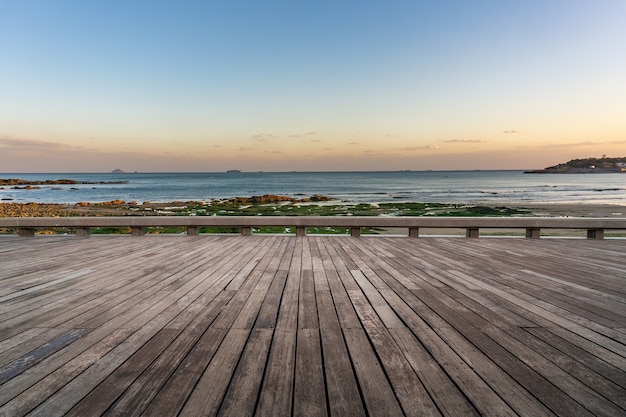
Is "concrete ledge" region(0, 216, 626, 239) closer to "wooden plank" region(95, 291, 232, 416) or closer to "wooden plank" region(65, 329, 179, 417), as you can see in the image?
"wooden plank" region(95, 291, 232, 416)

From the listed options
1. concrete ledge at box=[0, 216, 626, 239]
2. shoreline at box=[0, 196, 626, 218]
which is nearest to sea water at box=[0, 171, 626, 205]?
shoreline at box=[0, 196, 626, 218]

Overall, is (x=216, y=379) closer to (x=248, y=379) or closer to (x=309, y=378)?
(x=248, y=379)

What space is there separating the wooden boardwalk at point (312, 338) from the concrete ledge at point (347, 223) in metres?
1.86

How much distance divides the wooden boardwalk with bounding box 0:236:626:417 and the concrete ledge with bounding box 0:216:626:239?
6.12ft

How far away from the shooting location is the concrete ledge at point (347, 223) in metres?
6.21

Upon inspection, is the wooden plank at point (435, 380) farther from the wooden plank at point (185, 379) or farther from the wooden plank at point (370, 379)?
the wooden plank at point (185, 379)

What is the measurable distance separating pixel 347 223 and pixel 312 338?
14.4 ft

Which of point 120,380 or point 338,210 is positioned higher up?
point 120,380

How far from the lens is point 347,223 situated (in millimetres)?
6453

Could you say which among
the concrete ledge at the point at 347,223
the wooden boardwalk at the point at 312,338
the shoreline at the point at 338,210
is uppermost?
the concrete ledge at the point at 347,223

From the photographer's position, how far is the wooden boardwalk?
1.49m

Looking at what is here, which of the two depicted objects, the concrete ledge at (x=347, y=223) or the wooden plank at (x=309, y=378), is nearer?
the wooden plank at (x=309, y=378)

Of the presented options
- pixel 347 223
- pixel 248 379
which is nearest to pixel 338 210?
pixel 347 223

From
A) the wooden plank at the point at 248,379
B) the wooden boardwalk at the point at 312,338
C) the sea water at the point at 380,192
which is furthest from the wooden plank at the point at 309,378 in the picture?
the sea water at the point at 380,192
